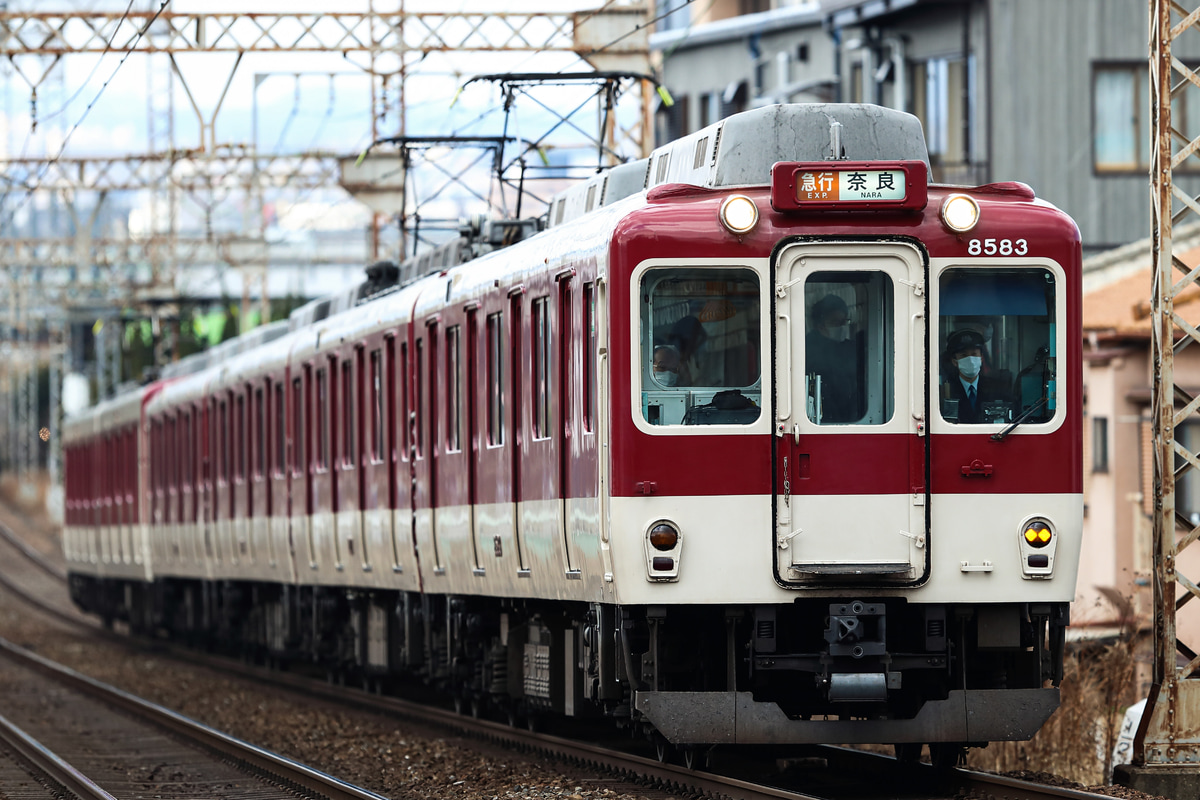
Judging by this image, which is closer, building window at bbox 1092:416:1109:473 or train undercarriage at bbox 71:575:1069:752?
train undercarriage at bbox 71:575:1069:752

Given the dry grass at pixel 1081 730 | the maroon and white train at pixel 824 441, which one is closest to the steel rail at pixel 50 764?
the maroon and white train at pixel 824 441

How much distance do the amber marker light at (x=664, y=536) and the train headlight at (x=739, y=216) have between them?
1420 millimetres

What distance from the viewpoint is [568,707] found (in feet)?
42.6

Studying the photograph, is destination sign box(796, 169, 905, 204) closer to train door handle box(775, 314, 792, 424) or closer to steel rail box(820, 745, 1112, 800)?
train door handle box(775, 314, 792, 424)

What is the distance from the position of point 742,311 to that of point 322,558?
977cm

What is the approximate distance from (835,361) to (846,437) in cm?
37

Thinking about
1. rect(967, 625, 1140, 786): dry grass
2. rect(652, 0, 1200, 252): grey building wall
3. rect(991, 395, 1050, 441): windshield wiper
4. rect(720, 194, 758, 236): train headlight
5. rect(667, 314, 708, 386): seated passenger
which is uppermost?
rect(652, 0, 1200, 252): grey building wall

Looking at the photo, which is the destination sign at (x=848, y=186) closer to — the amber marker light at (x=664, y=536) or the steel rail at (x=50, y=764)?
the amber marker light at (x=664, y=536)

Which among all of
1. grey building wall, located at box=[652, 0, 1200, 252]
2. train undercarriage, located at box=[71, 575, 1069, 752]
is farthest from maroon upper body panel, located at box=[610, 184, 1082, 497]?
grey building wall, located at box=[652, 0, 1200, 252]

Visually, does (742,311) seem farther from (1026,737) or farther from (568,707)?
(568,707)

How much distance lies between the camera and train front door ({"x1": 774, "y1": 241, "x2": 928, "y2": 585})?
10453 mm

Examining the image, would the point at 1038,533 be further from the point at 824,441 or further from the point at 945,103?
the point at 945,103

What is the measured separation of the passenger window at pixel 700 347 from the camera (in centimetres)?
1055

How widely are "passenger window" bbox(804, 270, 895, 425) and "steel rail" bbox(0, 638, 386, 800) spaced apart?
318cm
